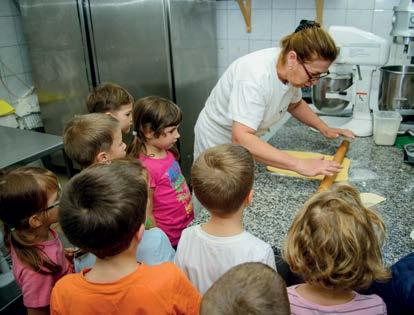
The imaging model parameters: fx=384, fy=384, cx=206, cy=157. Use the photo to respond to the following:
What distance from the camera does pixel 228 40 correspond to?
2.95 meters

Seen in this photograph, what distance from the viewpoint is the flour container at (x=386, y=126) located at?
163 centimetres

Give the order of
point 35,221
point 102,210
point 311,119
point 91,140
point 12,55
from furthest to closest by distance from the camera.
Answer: point 12,55 < point 311,119 < point 91,140 < point 35,221 < point 102,210

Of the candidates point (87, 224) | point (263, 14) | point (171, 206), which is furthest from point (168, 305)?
point (263, 14)

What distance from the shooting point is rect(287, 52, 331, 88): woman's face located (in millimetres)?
1341

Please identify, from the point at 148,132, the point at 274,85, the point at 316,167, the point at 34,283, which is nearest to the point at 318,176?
the point at 316,167

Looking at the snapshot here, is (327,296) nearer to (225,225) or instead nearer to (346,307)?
(346,307)

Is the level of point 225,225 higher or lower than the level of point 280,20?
lower

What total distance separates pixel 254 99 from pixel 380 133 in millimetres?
644

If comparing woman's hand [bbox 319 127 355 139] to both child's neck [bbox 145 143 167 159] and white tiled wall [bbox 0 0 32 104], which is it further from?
white tiled wall [bbox 0 0 32 104]

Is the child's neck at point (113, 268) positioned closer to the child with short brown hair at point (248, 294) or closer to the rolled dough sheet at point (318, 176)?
the child with short brown hair at point (248, 294)

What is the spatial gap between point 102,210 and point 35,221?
1.38ft

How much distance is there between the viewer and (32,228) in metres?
1.07

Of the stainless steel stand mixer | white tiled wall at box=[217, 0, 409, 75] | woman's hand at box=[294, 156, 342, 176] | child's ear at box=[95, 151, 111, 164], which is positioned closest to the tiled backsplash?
white tiled wall at box=[217, 0, 409, 75]

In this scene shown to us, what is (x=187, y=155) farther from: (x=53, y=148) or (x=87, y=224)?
(x=87, y=224)
